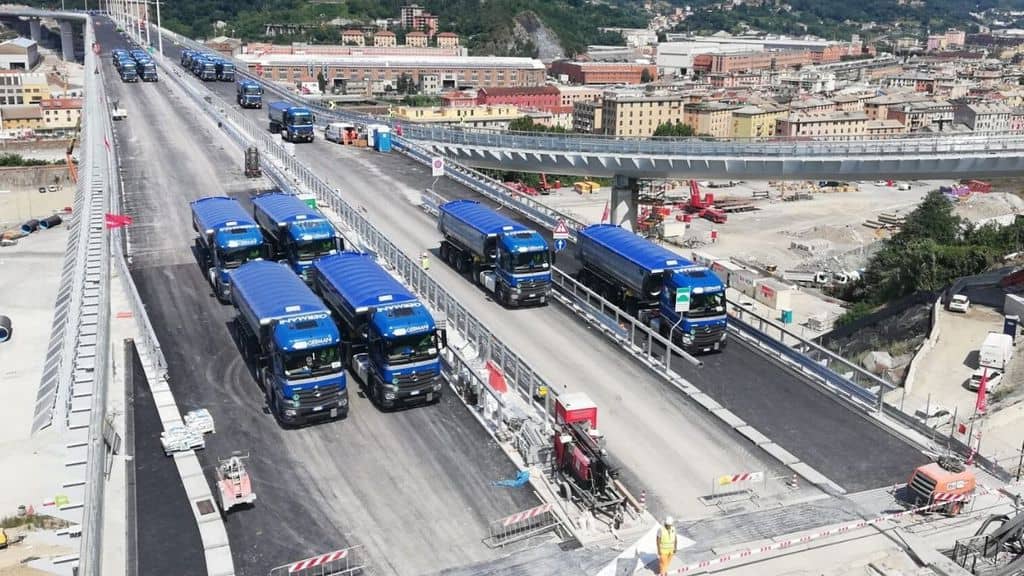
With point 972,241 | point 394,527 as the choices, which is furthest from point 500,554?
point 972,241

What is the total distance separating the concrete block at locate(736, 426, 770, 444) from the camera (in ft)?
77.2

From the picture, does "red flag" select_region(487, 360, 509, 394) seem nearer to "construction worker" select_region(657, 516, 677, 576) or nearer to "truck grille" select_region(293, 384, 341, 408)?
"truck grille" select_region(293, 384, 341, 408)

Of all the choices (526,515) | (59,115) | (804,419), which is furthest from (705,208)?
(59,115)

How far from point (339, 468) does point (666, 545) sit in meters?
8.32

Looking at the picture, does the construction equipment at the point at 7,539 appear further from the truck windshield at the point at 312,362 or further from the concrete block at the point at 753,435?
the concrete block at the point at 753,435

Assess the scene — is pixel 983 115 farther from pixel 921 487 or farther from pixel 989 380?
pixel 921 487

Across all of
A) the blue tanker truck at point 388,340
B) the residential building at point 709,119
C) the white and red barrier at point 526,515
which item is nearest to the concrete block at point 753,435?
the white and red barrier at point 526,515

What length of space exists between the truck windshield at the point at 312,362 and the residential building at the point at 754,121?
14675 centimetres

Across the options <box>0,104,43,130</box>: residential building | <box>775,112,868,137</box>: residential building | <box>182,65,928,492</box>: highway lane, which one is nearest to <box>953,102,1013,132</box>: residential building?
<box>775,112,868,137</box>: residential building

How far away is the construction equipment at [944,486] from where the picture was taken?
2025 centimetres

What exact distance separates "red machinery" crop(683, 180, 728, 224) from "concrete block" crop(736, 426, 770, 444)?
252 ft

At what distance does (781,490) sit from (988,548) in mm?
4579

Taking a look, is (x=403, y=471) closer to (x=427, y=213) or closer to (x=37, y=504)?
(x=37, y=504)

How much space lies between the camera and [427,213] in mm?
46375
